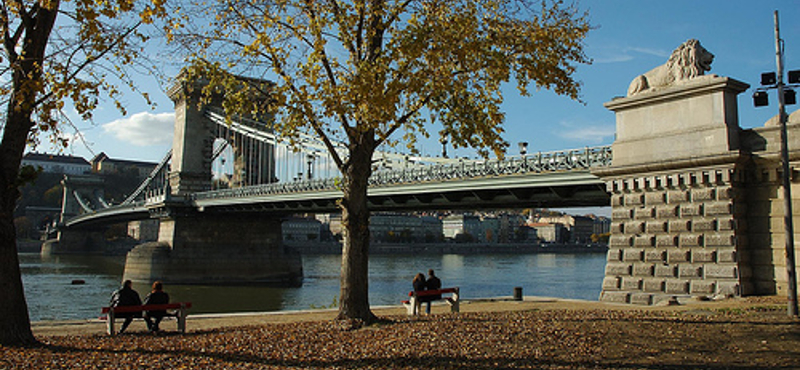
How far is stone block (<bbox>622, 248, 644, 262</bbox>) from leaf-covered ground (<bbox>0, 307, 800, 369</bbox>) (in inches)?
225

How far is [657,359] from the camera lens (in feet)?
27.1

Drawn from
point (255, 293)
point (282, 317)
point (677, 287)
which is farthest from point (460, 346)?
point (255, 293)

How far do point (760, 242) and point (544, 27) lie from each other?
7.95 meters

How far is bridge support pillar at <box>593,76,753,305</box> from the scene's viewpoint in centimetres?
1595

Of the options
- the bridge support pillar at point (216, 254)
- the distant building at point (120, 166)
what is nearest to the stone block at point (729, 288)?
the bridge support pillar at point (216, 254)

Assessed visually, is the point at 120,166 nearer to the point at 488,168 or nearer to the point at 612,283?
the point at 488,168

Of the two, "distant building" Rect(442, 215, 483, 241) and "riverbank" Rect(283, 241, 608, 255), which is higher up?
"distant building" Rect(442, 215, 483, 241)

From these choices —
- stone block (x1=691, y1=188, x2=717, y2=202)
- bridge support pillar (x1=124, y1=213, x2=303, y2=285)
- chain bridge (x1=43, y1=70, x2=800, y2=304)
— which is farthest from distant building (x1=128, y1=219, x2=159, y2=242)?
stone block (x1=691, y1=188, x2=717, y2=202)

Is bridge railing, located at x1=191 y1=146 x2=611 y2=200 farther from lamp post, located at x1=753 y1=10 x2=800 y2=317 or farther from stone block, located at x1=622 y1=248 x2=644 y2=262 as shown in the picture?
lamp post, located at x1=753 y1=10 x2=800 y2=317

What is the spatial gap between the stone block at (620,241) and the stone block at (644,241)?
0.21 meters

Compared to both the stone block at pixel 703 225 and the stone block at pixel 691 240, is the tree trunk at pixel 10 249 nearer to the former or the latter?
the stone block at pixel 691 240

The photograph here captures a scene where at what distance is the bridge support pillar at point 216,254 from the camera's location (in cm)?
4844

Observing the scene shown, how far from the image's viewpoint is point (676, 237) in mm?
16828

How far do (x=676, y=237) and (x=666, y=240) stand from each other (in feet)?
0.88
